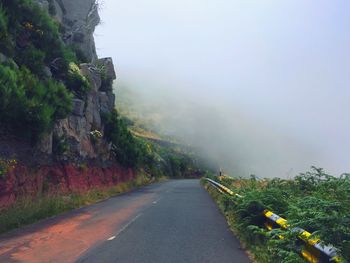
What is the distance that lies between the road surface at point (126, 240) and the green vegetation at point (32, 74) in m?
3.84

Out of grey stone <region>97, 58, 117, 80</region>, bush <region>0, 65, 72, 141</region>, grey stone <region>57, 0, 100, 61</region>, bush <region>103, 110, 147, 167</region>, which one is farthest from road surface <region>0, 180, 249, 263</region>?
grey stone <region>97, 58, 117, 80</region>

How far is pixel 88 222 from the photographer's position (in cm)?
1469

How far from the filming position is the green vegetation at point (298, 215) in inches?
241

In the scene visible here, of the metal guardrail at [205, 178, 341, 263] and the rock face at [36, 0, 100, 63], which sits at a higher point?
the rock face at [36, 0, 100, 63]

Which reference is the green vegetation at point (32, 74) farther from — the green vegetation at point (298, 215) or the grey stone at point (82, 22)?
the green vegetation at point (298, 215)

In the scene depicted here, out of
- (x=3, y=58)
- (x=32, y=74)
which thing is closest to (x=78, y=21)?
(x=32, y=74)

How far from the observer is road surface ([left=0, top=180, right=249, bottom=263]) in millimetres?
9078

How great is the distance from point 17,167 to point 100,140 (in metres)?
15.2

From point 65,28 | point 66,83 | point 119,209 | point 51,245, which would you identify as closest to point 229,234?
point 51,245

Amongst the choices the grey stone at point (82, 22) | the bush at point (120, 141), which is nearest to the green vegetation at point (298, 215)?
the bush at point (120, 141)

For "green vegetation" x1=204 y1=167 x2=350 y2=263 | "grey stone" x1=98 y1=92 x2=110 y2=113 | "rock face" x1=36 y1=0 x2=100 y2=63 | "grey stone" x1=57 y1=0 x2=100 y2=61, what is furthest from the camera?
"grey stone" x1=57 y1=0 x2=100 y2=61

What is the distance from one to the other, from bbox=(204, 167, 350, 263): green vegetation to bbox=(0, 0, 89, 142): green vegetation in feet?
27.8

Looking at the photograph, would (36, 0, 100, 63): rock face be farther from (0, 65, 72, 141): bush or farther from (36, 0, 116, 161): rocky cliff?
(0, 65, 72, 141): bush

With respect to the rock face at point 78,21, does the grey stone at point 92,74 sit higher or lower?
lower
